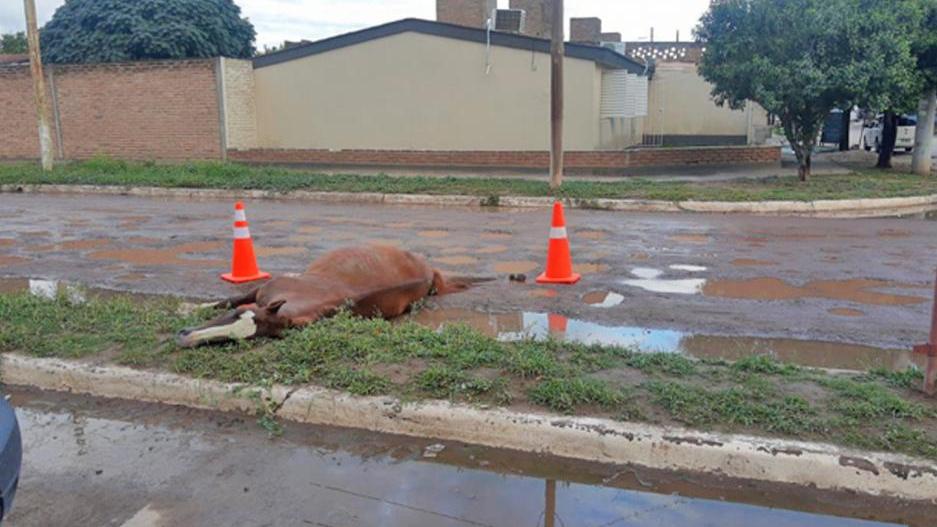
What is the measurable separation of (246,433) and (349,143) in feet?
60.8

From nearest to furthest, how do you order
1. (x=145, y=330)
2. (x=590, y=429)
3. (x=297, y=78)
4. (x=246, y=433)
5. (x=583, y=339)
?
(x=590, y=429)
(x=246, y=433)
(x=145, y=330)
(x=583, y=339)
(x=297, y=78)

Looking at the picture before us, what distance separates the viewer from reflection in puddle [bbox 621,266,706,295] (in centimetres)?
731

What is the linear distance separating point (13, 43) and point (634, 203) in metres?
46.1

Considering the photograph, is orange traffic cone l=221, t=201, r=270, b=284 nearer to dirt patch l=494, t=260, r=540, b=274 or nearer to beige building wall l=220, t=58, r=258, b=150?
dirt patch l=494, t=260, r=540, b=274

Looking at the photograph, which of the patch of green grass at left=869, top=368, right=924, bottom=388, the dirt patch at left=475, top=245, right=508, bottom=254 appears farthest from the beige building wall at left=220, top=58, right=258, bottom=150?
the patch of green grass at left=869, top=368, right=924, bottom=388

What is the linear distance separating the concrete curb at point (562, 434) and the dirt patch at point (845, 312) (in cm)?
321

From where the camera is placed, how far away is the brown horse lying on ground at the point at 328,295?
5039 millimetres

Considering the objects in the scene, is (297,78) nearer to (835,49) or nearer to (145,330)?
(835,49)

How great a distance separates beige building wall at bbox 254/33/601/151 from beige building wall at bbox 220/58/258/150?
35 cm

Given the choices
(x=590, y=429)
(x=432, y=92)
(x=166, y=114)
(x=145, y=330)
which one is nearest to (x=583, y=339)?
(x=590, y=429)

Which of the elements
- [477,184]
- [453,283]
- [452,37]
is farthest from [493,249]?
[452,37]

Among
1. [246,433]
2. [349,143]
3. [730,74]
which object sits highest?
[730,74]

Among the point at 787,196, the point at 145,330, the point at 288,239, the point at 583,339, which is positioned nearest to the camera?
the point at 145,330

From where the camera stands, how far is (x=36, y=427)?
4.25 m
